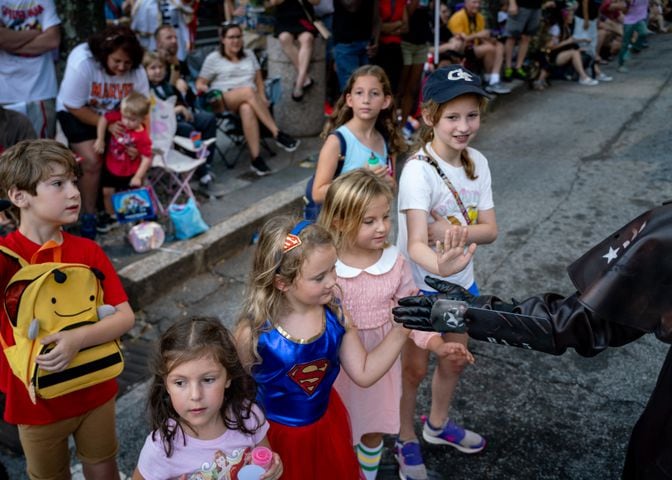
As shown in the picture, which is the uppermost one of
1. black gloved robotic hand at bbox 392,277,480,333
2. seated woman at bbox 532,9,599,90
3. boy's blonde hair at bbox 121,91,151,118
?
black gloved robotic hand at bbox 392,277,480,333

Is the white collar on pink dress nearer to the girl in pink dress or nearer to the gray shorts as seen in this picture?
the girl in pink dress

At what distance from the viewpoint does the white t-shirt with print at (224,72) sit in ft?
22.2

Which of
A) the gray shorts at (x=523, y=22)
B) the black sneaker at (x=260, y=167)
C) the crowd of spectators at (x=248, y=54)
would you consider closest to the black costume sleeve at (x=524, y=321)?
the crowd of spectators at (x=248, y=54)

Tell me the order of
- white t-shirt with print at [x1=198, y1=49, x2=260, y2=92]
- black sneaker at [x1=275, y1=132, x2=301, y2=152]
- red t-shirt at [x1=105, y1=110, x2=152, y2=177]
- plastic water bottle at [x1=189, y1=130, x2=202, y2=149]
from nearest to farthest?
red t-shirt at [x1=105, y1=110, x2=152, y2=177] < plastic water bottle at [x1=189, y1=130, x2=202, y2=149] < white t-shirt with print at [x1=198, y1=49, x2=260, y2=92] < black sneaker at [x1=275, y1=132, x2=301, y2=152]

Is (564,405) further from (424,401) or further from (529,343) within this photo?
(529,343)

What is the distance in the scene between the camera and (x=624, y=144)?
764cm

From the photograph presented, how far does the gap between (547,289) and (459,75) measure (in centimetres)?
235

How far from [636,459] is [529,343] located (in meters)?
0.48

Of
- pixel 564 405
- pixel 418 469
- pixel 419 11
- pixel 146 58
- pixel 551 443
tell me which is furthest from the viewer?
pixel 419 11

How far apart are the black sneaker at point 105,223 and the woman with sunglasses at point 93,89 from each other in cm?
10

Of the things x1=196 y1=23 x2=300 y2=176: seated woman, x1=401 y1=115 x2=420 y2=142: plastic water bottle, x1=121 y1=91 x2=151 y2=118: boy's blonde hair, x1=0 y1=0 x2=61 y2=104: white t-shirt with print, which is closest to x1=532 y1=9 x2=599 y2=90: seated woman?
x1=401 y1=115 x2=420 y2=142: plastic water bottle

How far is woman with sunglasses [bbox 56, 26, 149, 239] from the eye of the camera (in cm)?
497

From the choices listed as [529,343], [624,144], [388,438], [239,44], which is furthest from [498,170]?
[529,343]

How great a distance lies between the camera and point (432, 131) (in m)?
2.88
